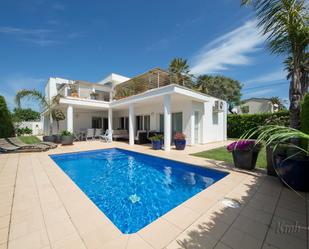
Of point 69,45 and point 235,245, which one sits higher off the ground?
point 69,45

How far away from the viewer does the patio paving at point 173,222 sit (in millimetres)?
1979

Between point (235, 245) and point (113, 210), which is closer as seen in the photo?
point (235, 245)

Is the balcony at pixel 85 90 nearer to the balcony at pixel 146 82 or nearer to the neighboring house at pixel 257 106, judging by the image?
the balcony at pixel 146 82

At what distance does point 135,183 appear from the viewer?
523 centimetres

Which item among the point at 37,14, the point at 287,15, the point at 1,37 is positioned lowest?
the point at 287,15

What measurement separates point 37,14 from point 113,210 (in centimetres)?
1089

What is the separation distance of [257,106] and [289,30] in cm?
2994

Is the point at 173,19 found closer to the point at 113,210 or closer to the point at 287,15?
the point at 287,15

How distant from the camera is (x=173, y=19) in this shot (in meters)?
9.28

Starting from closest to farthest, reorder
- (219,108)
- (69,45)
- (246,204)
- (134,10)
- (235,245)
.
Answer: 1. (235,245)
2. (246,204)
3. (134,10)
4. (69,45)
5. (219,108)

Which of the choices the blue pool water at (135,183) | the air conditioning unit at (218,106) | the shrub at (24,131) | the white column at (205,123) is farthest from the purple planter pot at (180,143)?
the shrub at (24,131)

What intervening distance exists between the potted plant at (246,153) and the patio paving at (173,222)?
1354mm

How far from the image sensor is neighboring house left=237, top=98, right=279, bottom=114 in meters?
27.0

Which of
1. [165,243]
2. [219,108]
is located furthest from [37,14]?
[219,108]
